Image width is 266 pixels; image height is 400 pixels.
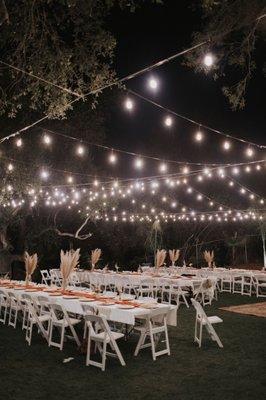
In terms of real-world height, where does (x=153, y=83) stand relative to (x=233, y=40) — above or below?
below

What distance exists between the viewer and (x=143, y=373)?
4586 millimetres

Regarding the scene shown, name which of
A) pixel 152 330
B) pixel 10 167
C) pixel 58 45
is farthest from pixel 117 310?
pixel 10 167

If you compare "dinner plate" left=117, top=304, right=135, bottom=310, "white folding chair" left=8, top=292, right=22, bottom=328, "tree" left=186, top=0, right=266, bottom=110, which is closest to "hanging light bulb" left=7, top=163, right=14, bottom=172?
"white folding chair" left=8, top=292, right=22, bottom=328

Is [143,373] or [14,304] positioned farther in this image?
[14,304]

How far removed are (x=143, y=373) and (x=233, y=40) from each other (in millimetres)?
5377

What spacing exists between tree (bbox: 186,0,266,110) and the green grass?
4107 mm

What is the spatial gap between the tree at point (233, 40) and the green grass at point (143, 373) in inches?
162

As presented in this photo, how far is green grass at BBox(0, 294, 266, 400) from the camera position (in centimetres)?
397

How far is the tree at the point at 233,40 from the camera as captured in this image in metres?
6.04

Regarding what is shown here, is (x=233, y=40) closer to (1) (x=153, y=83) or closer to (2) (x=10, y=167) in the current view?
(1) (x=153, y=83)

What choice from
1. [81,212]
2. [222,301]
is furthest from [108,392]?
[81,212]

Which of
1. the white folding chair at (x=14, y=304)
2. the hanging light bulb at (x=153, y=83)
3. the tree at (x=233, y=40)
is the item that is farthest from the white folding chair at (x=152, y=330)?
the tree at (x=233, y=40)

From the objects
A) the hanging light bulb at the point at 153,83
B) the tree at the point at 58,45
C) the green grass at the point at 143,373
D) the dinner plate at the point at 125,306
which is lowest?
the green grass at the point at 143,373

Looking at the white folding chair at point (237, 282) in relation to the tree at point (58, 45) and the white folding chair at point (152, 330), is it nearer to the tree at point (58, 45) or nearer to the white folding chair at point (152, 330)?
the white folding chair at point (152, 330)
